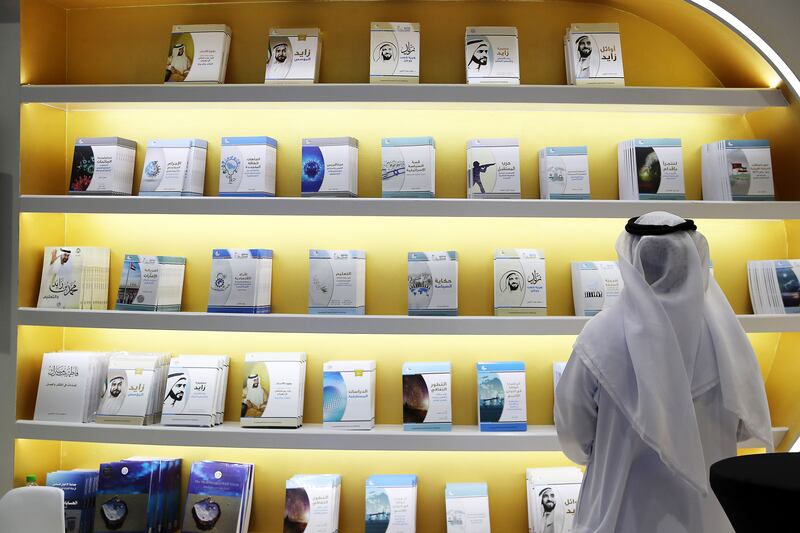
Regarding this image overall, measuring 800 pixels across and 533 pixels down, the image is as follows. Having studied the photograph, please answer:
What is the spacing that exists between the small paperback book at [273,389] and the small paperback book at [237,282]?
0.24m

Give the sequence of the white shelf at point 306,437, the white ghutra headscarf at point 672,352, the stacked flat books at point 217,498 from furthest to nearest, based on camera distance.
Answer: the stacked flat books at point 217,498
the white shelf at point 306,437
the white ghutra headscarf at point 672,352

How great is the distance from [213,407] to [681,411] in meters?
2.04

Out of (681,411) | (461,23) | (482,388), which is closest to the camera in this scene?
(681,411)

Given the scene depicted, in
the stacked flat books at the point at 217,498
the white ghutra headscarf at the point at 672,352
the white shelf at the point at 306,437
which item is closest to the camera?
the white ghutra headscarf at the point at 672,352

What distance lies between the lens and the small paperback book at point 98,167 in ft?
10.9

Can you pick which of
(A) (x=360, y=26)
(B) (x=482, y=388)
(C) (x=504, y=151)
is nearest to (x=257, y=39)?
(A) (x=360, y=26)

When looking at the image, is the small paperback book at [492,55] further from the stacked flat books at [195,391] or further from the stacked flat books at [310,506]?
the stacked flat books at [310,506]

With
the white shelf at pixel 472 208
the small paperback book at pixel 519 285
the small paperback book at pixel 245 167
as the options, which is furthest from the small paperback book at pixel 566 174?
the small paperback book at pixel 245 167

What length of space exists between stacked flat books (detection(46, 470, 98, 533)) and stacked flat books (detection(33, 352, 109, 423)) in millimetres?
258

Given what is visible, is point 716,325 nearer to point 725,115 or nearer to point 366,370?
point 366,370

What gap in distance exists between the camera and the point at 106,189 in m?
3.30

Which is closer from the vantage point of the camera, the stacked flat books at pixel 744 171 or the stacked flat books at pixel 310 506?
the stacked flat books at pixel 310 506

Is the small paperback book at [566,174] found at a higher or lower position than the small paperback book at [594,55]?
lower

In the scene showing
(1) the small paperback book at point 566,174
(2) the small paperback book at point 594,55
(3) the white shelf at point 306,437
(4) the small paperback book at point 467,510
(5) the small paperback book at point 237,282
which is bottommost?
(4) the small paperback book at point 467,510
